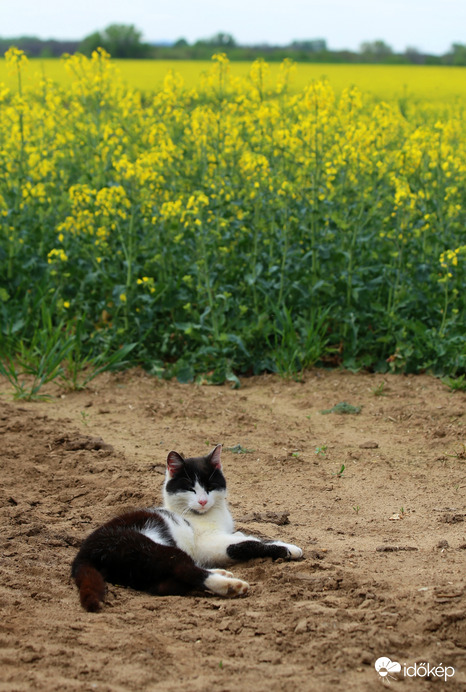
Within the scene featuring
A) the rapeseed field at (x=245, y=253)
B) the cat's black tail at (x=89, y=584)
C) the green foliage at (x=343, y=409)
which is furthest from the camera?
the rapeseed field at (x=245, y=253)

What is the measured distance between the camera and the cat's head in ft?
13.0

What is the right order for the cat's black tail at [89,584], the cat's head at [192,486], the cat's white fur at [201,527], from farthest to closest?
the cat's head at [192,486] < the cat's white fur at [201,527] < the cat's black tail at [89,584]

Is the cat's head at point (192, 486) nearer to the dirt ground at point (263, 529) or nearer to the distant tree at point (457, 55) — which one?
the dirt ground at point (263, 529)

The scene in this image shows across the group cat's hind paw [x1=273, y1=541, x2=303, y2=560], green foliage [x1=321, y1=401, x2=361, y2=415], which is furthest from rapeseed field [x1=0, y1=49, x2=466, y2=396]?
cat's hind paw [x1=273, y1=541, x2=303, y2=560]

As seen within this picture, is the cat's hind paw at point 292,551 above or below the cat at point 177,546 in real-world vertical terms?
below

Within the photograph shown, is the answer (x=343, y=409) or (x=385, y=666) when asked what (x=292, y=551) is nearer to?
(x=385, y=666)

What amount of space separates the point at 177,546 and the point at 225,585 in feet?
1.36

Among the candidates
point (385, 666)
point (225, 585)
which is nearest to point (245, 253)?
point (225, 585)

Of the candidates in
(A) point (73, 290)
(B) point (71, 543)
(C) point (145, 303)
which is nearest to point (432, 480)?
(B) point (71, 543)

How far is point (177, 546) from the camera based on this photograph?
12.2 feet

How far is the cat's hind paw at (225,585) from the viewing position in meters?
3.39

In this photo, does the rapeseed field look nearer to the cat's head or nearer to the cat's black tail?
the cat's head

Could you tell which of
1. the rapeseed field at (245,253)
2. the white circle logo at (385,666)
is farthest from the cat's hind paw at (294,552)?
the rapeseed field at (245,253)

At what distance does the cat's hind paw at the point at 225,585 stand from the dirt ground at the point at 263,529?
5 cm
